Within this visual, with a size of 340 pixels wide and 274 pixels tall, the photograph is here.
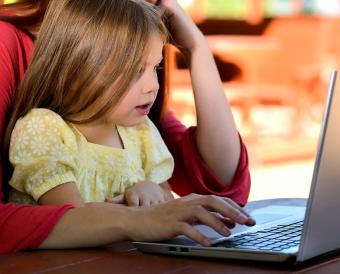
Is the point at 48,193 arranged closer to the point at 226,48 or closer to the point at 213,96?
the point at 213,96

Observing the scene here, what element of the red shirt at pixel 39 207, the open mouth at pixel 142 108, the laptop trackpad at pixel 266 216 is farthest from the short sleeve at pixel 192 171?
the open mouth at pixel 142 108

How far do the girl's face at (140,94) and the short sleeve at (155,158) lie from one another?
132 millimetres

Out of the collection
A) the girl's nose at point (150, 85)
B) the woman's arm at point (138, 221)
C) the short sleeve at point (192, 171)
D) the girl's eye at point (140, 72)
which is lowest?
the short sleeve at point (192, 171)

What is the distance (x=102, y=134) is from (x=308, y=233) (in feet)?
1.74

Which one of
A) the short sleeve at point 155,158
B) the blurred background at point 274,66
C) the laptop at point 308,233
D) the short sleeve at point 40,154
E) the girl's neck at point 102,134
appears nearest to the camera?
the laptop at point 308,233

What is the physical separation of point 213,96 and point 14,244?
592mm

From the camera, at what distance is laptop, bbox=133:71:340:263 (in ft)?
2.80

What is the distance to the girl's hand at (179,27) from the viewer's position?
144cm

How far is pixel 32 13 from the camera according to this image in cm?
138

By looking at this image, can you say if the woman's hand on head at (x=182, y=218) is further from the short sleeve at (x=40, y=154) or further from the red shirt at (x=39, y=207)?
the short sleeve at (x=40, y=154)

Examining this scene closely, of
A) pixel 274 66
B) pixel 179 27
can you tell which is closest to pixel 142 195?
pixel 179 27

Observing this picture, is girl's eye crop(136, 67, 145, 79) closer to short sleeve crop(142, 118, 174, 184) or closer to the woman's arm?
short sleeve crop(142, 118, 174, 184)

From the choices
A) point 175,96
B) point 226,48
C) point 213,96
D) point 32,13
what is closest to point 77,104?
point 32,13

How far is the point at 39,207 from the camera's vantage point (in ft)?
3.38
